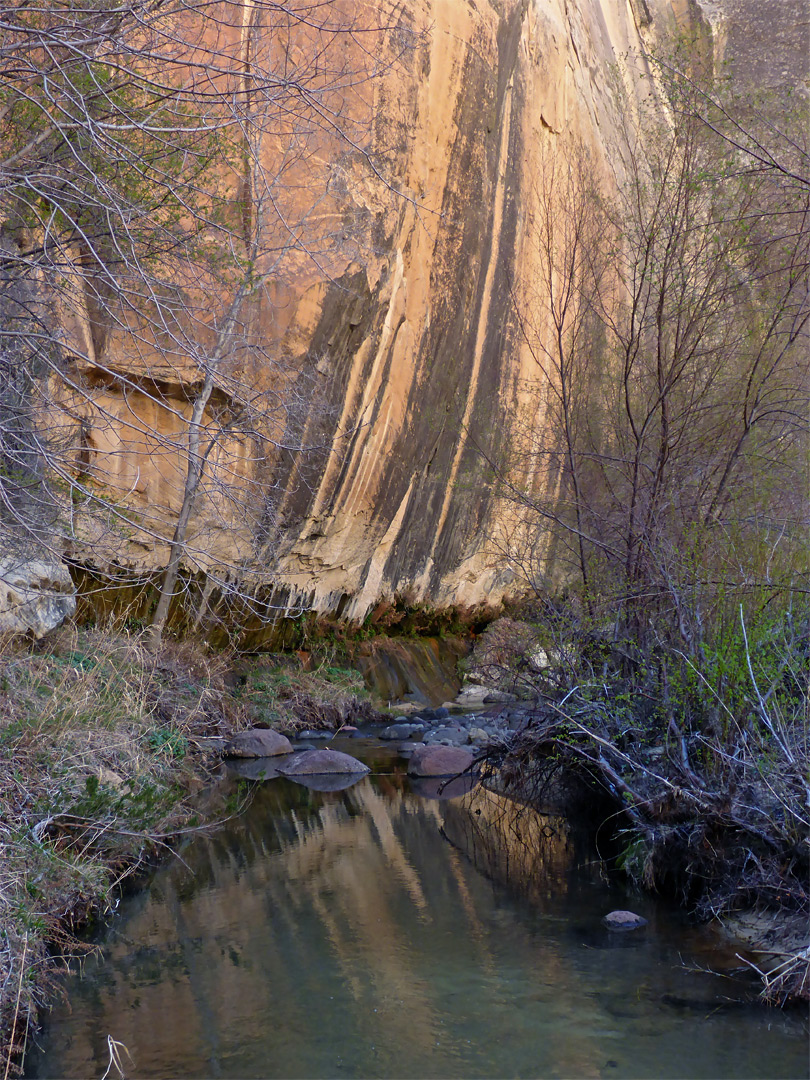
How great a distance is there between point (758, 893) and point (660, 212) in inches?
206

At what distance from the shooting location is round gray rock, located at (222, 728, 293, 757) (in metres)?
9.77

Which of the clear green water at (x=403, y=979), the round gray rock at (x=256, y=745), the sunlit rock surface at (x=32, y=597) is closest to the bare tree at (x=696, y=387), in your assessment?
the clear green water at (x=403, y=979)

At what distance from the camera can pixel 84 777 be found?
550cm

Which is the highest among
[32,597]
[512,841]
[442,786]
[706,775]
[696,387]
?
[696,387]

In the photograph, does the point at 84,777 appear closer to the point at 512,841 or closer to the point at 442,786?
the point at 512,841

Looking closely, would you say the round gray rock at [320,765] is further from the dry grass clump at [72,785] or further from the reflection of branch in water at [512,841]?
the reflection of branch in water at [512,841]

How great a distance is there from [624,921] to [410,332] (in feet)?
31.3

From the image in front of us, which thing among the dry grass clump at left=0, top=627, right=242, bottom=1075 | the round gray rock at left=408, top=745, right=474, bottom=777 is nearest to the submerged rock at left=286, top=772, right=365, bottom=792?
the round gray rock at left=408, top=745, right=474, bottom=777

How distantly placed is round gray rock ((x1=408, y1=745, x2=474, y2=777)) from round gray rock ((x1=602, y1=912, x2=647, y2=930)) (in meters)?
3.84

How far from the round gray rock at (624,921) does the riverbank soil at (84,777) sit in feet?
9.01

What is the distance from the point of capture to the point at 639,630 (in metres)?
6.19

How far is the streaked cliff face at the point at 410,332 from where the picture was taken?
453 inches

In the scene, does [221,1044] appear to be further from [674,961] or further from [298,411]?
[298,411]

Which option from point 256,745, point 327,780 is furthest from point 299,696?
point 327,780
